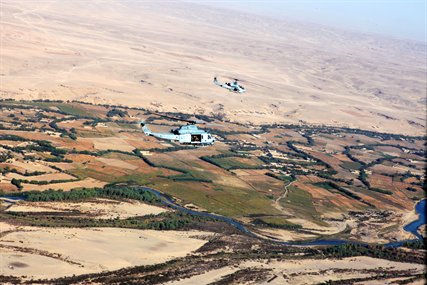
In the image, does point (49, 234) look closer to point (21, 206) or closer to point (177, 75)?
point (21, 206)

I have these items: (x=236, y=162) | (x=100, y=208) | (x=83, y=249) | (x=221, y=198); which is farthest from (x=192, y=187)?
(x=83, y=249)

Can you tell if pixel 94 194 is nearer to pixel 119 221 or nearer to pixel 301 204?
pixel 119 221

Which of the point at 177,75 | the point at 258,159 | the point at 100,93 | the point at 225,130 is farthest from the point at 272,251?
the point at 177,75

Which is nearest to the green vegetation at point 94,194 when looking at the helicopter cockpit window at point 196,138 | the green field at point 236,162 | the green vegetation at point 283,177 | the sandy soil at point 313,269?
the helicopter cockpit window at point 196,138

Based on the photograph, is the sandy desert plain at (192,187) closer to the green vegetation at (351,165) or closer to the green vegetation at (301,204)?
the green vegetation at (301,204)

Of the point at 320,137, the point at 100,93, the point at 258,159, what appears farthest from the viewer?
the point at 100,93

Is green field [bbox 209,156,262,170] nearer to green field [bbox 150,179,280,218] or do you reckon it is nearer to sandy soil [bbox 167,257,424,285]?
green field [bbox 150,179,280,218]
